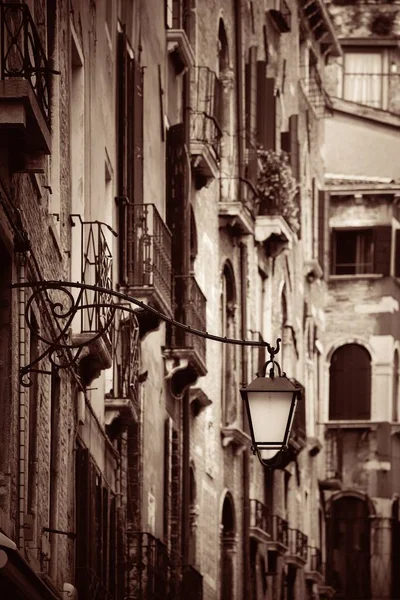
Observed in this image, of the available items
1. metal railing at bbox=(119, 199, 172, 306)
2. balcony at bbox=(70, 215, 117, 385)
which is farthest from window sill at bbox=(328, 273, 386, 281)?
balcony at bbox=(70, 215, 117, 385)

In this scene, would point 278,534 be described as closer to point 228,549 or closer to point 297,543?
point 297,543

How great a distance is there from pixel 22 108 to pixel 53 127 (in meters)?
4.28

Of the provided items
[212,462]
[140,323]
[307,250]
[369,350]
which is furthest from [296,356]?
[140,323]

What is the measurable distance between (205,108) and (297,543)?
1340 centimetres

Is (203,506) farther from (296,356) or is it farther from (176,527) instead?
(296,356)

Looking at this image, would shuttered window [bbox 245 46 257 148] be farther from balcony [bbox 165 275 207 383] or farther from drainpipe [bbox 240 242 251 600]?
balcony [bbox 165 275 207 383]

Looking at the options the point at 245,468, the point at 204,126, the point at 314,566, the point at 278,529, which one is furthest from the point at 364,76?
the point at 204,126

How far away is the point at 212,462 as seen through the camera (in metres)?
34.2

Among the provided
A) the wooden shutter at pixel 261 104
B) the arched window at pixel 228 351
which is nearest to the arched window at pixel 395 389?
the wooden shutter at pixel 261 104

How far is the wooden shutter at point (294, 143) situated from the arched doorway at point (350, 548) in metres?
10.0

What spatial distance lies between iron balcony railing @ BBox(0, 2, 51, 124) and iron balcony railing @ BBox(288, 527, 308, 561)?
28.0 metres

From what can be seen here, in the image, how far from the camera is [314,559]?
4800 centimetres

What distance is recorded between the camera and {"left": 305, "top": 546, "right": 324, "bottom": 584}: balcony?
47.0 meters

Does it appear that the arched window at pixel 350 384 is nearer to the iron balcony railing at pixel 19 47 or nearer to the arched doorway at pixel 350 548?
the arched doorway at pixel 350 548
